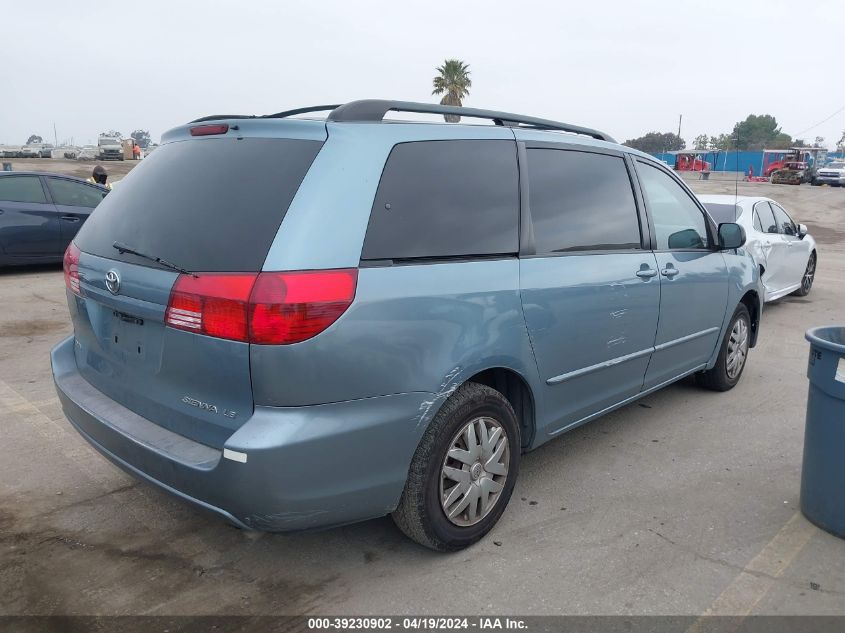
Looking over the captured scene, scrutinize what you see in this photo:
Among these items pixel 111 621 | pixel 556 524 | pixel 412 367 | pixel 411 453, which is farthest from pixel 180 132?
pixel 556 524

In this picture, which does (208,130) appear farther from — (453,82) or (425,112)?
(453,82)

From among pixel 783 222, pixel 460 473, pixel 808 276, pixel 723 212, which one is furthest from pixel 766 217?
pixel 460 473

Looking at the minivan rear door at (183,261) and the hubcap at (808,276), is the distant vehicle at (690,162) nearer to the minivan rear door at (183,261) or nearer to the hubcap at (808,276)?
the hubcap at (808,276)

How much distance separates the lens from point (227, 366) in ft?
7.70

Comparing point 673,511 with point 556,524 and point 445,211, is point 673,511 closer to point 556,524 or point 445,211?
point 556,524

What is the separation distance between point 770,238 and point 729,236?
4.08 m

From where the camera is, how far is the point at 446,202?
2850mm

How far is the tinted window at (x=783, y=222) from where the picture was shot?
28.6ft

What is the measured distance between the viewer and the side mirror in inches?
187

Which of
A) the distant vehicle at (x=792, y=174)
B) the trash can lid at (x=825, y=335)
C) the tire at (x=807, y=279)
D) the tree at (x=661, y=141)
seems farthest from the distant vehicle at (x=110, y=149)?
the tree at (x=661, y=141)

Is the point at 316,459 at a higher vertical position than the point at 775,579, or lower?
higher

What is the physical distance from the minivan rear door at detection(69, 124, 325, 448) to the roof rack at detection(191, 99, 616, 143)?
18 cm

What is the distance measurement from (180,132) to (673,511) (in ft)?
9.80

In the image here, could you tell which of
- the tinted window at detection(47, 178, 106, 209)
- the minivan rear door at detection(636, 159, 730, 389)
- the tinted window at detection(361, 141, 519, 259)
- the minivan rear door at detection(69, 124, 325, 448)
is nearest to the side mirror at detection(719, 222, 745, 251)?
the minivan rear door at detection(636, 159, 730, 389)
